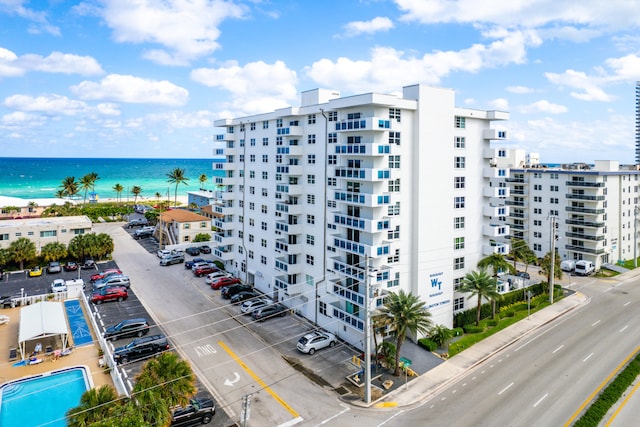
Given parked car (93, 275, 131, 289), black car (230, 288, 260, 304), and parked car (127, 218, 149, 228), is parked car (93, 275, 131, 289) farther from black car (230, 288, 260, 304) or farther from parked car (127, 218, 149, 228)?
parked car (127, 218, 149, 228)

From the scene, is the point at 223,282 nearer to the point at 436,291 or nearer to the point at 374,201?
the point at 374,201

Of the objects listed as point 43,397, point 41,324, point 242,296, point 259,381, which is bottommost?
point 43,397

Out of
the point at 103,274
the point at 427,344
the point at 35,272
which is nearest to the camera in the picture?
the point at 427,344

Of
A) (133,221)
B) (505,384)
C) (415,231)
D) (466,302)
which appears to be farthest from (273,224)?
(133,221)

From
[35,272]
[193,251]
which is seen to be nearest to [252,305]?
[193,251]

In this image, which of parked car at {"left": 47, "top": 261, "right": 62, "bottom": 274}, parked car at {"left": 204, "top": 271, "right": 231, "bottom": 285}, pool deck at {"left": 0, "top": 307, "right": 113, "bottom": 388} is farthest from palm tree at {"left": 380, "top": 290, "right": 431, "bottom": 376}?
parked car at {"left": 47, "top": 261, "right": 62, "bottom": 274}

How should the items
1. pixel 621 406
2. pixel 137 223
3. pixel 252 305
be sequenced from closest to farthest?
1. pixel 621 406
2. pixel 252 305
3. pixel 137 223

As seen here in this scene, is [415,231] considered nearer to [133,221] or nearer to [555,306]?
[555,306]
